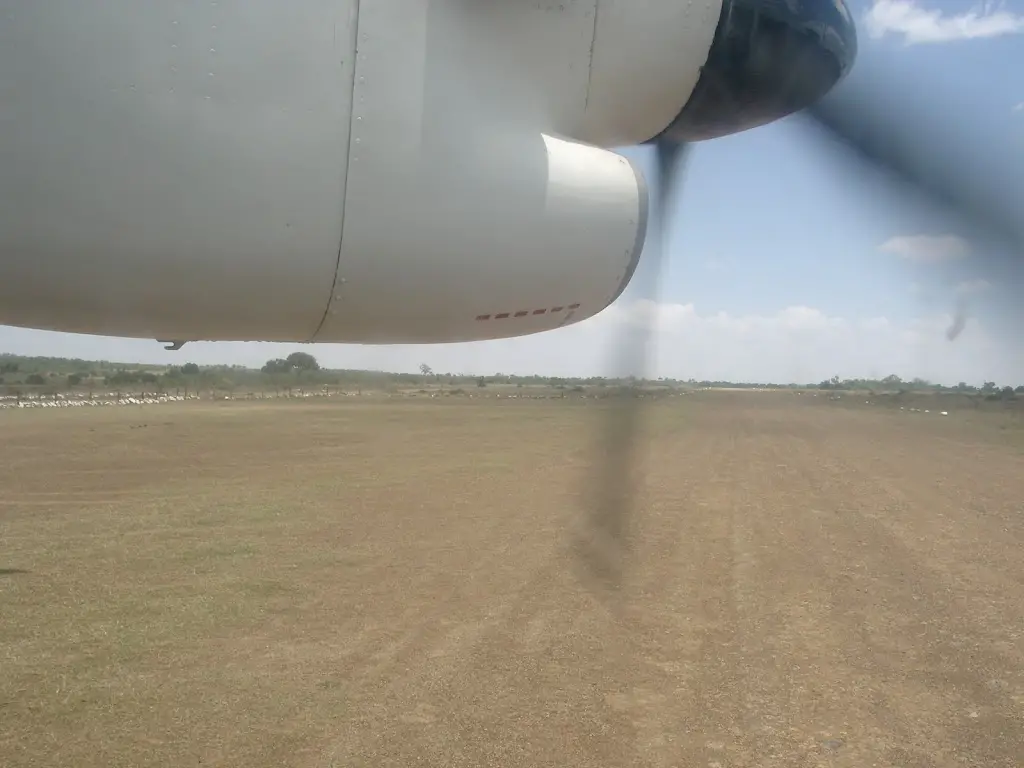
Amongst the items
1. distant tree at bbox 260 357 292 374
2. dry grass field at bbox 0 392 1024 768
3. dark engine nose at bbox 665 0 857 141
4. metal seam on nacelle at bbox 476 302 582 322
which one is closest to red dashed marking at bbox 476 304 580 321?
metal seam on nacelle at bbox 476 302 582 322

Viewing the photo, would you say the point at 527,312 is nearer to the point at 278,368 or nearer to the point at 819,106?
the point at 819,106

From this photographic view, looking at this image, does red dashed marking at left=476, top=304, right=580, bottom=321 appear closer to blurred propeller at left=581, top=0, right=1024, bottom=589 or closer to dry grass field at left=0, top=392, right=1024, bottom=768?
blurred propeller at left=581, top=0, right=1024, bottom=589

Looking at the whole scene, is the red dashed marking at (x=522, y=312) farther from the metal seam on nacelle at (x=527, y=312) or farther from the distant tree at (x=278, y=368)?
the distant tree at (x=278, y=368)

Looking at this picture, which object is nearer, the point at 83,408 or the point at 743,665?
the point at 743,665

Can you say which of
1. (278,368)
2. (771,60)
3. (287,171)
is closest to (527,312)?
(287,171)


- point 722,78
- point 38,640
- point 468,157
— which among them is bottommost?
point 38,640

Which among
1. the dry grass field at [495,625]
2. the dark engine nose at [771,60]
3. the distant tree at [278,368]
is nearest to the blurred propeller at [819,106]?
the dark engine nose at [771,60]

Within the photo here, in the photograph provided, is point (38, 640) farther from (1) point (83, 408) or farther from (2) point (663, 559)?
(1) point (83, 408)

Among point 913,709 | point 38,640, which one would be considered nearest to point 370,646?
point 38,640
